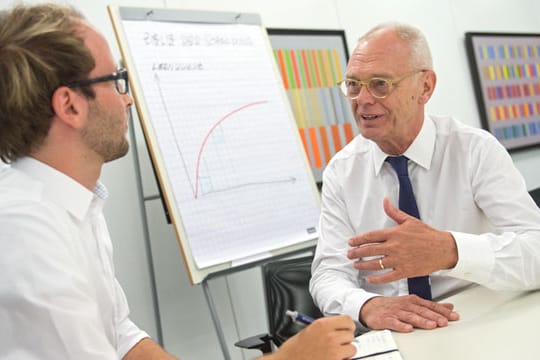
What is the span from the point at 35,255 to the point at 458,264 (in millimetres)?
983

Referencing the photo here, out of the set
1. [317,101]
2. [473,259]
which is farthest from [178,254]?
[473,259]

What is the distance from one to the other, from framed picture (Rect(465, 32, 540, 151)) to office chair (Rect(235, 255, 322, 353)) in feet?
8.14

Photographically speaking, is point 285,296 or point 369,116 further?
point 285,296

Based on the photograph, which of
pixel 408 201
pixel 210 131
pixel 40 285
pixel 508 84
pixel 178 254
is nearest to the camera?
pixel 40 285

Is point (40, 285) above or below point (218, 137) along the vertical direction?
below

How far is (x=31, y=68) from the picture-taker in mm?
1209

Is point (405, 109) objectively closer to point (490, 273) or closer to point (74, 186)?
point (490, 273)

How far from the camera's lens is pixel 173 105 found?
2.26 meters

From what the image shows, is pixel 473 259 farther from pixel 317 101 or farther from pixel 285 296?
pixel 317 101

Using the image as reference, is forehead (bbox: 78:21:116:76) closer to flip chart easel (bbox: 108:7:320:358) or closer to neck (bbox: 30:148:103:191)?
neck (bbox: 30:148:103:191)

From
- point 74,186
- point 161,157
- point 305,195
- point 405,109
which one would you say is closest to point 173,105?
point 161,157

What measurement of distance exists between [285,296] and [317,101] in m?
1.40

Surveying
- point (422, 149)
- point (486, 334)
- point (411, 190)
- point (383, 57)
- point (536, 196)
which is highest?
point (383, 57)

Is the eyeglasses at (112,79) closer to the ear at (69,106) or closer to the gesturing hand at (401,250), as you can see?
the ear at (69,106)
